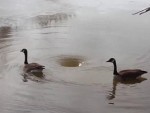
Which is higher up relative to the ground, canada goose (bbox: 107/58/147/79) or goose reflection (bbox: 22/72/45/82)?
canada goose (bbox: 107/58/147/79)

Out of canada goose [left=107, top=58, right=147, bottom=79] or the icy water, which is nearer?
the icy water

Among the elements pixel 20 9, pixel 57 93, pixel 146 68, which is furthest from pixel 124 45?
pixel 20 9

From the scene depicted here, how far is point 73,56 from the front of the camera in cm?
1506

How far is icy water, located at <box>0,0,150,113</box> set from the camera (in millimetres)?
10914

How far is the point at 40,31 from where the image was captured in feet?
62.0

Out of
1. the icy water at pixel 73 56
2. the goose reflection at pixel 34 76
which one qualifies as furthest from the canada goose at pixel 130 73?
the goose reflection at pixel 34 76

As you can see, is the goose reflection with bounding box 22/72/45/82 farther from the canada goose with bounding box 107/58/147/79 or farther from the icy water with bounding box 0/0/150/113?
the canada goose with bounding box 107/58/147/79

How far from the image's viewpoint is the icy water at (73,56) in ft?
35.8

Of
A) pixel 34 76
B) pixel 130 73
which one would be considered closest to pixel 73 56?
pixel 34 76

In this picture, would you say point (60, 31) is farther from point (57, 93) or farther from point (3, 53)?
point (57, 93)

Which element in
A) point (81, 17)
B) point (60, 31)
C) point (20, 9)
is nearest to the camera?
point (60, 31)

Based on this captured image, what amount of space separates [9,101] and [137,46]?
7.16m

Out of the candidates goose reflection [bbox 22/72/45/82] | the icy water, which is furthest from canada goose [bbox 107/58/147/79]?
goose reflection [bbox 22/72/45/82]

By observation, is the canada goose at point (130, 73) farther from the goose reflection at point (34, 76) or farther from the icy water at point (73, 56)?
the goose reflection at point (34, 76)
